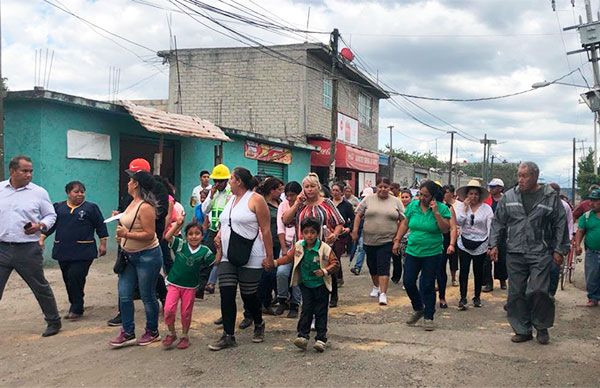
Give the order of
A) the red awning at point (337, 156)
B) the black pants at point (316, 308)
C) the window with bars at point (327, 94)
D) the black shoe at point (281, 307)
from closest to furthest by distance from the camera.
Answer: the black pants at point (316, 308) → the black shoe at point (281, 307) → the red awning at point (337, 156) → the window with bars at point (327, 94)

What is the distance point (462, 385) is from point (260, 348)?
6.38ft

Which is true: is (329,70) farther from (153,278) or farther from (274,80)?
(153,278)

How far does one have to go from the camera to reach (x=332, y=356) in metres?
5.03

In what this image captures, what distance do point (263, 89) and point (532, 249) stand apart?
1692cm

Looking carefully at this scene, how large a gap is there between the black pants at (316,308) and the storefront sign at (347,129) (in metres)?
18.6

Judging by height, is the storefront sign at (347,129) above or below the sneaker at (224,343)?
above

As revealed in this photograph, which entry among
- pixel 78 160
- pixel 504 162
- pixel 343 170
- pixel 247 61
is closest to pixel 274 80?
pixel 247 61

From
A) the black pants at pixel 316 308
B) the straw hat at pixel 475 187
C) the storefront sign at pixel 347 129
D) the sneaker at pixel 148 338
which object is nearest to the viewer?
the black pants at pixel 316 308

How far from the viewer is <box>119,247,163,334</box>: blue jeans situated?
523cm

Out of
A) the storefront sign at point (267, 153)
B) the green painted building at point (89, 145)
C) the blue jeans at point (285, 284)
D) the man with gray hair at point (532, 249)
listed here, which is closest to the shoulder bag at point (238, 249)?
the blue jeans at point (285, 284)

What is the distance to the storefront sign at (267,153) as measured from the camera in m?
16.2

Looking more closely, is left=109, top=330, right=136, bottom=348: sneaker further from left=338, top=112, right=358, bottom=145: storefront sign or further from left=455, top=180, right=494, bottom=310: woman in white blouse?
left=338, top=112, right=358, bottom=145: storefront sign

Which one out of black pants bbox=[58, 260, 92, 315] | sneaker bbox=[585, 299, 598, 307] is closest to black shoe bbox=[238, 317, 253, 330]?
black pants bbox=[58, 260, 92, 315]

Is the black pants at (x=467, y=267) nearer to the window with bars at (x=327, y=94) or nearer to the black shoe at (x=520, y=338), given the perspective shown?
the black shoe at (x=520, y=338)
